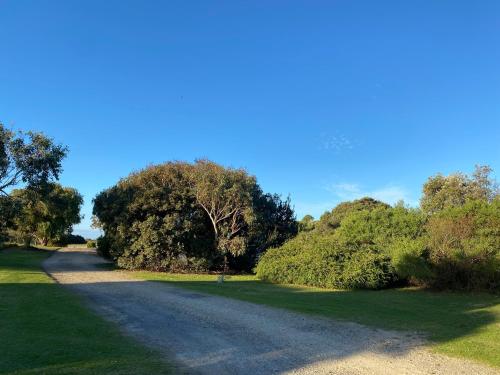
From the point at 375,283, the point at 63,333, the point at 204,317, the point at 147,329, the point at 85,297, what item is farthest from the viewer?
the point at 375,283

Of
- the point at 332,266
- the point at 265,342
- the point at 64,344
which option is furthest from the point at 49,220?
the point at 265,342

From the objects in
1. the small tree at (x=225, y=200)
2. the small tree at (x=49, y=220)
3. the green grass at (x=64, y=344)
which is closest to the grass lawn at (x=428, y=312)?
the green grass at (x=64, y=344)

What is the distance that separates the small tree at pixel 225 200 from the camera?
2906cm

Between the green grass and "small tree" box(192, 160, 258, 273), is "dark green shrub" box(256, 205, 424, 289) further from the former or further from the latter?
the green grass

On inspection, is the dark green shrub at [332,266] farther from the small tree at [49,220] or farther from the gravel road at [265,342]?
the small tree at [49,220]

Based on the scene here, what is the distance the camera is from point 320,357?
7.00 metres

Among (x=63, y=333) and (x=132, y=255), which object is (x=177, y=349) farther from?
(x=132, y=255)

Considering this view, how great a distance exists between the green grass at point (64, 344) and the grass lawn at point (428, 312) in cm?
527

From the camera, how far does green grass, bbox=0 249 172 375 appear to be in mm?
6023

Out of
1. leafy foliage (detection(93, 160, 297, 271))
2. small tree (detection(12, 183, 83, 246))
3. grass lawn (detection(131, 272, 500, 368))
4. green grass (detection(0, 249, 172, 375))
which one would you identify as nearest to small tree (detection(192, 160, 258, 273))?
leafy foliage (detection(93, 160, 297, 271))

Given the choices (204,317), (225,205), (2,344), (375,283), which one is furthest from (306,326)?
(225,205)

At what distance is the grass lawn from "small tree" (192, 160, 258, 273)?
11.8m

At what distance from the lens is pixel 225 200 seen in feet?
97.6

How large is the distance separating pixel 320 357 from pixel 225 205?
23.1 metres
